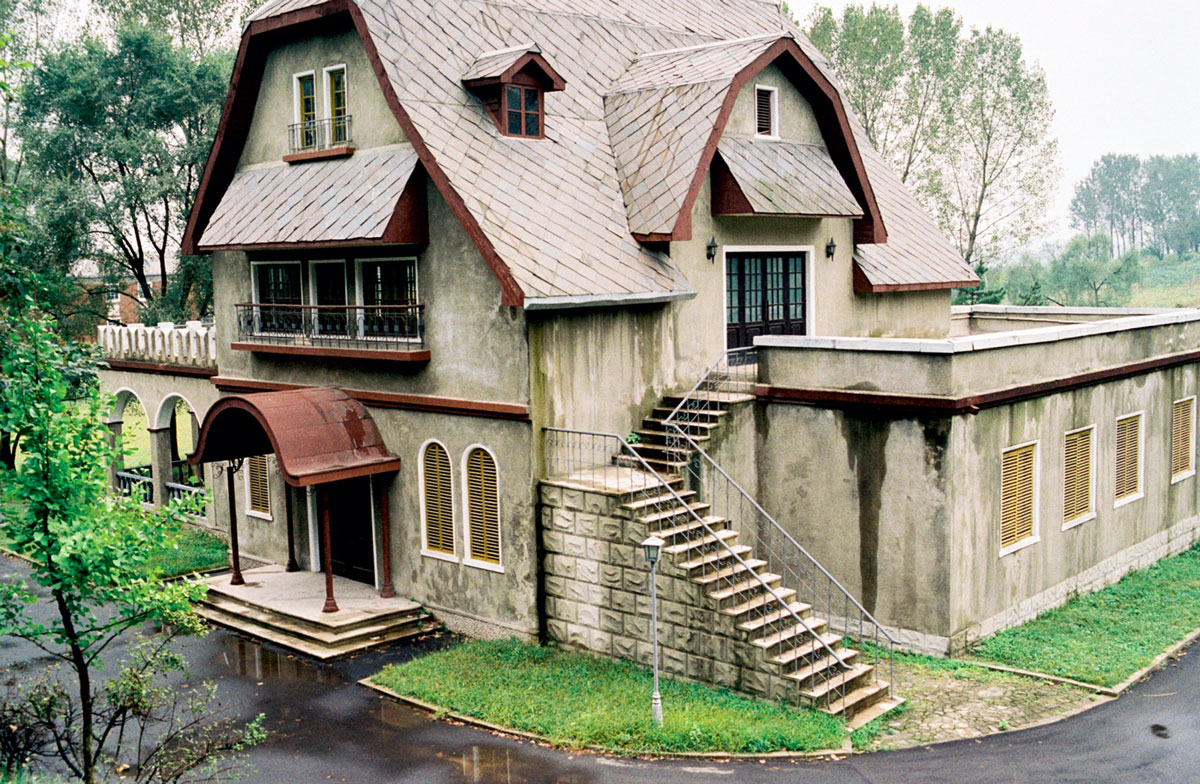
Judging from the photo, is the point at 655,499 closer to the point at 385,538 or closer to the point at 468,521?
the point at 468,521

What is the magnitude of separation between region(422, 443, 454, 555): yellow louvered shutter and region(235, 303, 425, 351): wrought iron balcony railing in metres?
1.89

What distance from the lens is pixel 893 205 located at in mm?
26031

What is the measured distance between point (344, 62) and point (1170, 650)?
1684cm

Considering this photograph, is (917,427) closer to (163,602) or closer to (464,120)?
(464,120)

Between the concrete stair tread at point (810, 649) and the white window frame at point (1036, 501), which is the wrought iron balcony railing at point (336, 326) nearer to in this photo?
the concrete stair tread at point (810, 649)

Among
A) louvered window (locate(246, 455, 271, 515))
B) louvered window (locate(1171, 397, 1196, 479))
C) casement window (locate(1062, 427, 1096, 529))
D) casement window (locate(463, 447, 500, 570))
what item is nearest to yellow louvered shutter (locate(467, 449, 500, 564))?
casement window (locate(463, 447, 500, 570))

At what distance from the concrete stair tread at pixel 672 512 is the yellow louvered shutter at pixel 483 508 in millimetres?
2852

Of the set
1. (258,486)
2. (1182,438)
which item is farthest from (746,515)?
(1182,438)

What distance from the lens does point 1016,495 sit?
60.1 feet

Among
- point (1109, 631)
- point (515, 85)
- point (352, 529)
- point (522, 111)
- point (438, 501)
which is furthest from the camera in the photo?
point (352, 529)

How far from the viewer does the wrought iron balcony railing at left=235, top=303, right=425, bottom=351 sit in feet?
62.6

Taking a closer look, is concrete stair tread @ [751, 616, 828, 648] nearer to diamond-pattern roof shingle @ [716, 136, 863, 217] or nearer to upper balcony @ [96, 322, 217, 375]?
diamond-pattern roof shingle @ [716, 136, 863, 217]

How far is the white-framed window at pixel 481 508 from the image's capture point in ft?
59.5

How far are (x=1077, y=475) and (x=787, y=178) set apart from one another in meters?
7.46
